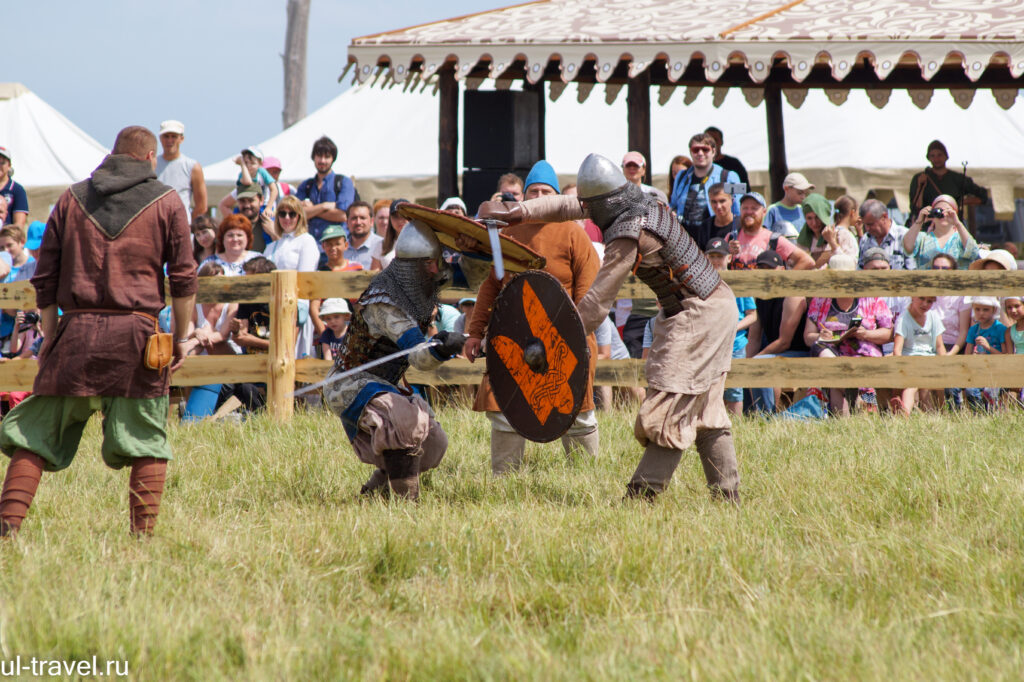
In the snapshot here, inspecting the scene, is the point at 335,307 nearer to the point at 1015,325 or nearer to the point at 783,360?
the point at 783,360

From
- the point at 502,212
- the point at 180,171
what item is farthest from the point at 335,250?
the point at 502,212

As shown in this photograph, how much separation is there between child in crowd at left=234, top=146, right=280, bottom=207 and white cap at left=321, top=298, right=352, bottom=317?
185 cm

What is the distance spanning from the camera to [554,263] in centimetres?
581

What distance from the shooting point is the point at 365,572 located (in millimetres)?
3830

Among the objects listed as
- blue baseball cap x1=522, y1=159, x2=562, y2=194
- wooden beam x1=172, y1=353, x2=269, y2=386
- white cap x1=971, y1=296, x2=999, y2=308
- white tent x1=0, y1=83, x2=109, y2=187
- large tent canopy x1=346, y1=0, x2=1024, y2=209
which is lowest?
wooden beam x1=172, y1=353, x2=269, y2=386

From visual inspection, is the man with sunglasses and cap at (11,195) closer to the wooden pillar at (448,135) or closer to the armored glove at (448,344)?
the wooden pillar at (448,135)

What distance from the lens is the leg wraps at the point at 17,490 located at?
4102 millimetres

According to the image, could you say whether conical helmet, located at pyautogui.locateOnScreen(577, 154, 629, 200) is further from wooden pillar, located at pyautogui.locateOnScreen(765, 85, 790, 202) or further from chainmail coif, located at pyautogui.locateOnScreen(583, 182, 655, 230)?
wooden pillar, located at pyautogui.locateOnScreen(765, 85, 790, 202)

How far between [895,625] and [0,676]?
2.28 meters

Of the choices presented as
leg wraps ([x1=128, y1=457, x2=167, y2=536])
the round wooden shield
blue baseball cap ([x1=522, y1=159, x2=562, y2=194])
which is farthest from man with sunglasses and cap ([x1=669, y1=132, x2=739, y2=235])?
leg wraps ([x1=128, y1=457, x2=167, y2=536])

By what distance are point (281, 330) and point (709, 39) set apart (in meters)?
4.00

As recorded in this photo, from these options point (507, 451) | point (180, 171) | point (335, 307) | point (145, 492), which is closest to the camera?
point (145, 492)

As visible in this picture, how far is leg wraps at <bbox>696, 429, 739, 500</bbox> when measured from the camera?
15.8ft

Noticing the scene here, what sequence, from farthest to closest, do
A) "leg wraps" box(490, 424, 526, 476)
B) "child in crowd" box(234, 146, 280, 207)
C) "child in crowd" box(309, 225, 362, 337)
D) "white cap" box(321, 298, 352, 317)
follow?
"child in crowd" box(234, 146, 280, 207) → "child in crowd" box(309, 225, 362, 337) → "white cap" box(321, 298, 352, 317) → "leg wraps" box(490, 424, 526, 476)
